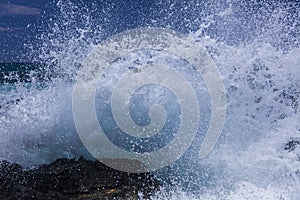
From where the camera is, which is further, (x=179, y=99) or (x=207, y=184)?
(x=179, y=99)

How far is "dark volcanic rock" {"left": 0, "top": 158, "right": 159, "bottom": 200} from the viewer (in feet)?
12.4

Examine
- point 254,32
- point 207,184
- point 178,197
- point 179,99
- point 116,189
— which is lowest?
point 116,189

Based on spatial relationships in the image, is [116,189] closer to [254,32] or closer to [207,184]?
[207,184]

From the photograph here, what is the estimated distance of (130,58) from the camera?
18.9ft

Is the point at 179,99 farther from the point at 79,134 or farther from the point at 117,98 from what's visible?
the point at 79,134

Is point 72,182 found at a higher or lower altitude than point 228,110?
lower

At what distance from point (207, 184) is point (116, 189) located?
0.97 m

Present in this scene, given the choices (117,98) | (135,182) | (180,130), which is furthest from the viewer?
(117,98)

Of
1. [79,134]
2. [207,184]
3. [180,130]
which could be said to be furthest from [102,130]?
[207,184]

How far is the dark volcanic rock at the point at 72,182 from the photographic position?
377 centimetres

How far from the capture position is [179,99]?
5.21 meters

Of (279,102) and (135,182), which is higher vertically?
(279,102)

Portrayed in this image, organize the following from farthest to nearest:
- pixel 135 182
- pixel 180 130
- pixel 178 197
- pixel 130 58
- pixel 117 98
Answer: pixel 130 58
pixel 117 98
pixel 180 130
pixel 135 182
pixel 178 197

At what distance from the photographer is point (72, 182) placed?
13.2 feet
